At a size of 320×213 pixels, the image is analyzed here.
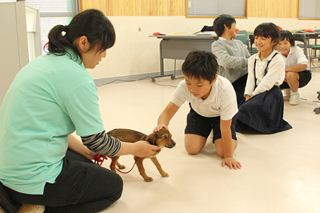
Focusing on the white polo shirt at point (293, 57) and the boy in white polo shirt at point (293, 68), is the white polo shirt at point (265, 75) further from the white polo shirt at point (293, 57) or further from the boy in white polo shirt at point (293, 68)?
the white polo shirt at point (293, 57)

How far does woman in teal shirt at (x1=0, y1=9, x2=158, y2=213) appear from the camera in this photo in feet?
4.60

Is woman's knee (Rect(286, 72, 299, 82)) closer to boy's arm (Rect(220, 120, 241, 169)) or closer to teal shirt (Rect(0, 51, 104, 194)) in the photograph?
boy's arm (Rect(220, 120, 241, 169))

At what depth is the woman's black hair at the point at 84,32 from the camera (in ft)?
4.63

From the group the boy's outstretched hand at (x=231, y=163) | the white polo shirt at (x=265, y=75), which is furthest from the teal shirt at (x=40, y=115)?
the white polo shirt at (x=265, y=75)

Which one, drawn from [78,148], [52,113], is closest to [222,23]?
[78,148]

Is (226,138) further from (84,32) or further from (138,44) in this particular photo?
(138,44)

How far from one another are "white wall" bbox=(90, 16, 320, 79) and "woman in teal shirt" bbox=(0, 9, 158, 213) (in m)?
3.94

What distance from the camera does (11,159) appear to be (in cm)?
142

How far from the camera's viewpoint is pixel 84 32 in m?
1.42

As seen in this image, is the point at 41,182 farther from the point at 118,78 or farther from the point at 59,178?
the point at 118,78

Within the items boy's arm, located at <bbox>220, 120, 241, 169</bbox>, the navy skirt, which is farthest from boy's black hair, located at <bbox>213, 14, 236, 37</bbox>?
boy's arm, located at <bbox>220, 120, 241, 169</bbox>

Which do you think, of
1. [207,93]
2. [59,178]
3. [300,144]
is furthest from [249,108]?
[59,178]

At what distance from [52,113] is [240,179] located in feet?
3.60

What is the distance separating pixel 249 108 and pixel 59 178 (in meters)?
1.80
